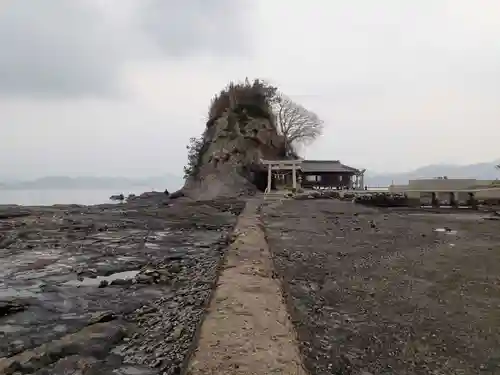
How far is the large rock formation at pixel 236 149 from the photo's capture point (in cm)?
5025

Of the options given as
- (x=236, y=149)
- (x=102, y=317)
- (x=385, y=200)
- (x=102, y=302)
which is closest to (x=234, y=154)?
(x=236, y=149)

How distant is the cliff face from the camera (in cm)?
4997

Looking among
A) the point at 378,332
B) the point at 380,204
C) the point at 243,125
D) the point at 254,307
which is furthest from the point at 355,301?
the point at 243,125

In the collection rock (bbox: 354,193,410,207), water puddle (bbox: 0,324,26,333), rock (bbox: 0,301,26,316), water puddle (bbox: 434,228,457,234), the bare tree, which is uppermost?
the bare tree

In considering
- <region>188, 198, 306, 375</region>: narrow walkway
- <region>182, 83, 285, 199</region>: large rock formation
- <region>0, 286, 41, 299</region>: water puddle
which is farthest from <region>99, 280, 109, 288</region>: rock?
<region>182, 83, 285, 199</region>: large rock formation

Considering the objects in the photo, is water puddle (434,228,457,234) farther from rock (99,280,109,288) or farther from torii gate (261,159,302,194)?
torii gate (261,159,302,194)

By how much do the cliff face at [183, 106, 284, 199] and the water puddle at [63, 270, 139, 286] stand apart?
37.8 m

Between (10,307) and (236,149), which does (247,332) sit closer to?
(10,307)

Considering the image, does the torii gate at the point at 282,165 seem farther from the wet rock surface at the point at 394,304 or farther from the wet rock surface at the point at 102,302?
the wet rock surface at the point at 394,304

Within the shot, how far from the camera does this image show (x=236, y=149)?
173ft

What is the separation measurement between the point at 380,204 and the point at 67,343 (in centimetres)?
3114

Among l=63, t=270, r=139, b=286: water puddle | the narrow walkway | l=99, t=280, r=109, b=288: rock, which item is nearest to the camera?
the narrow walkway

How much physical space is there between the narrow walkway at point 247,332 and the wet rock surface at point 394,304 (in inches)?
14.7

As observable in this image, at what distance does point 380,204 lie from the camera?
109ft
